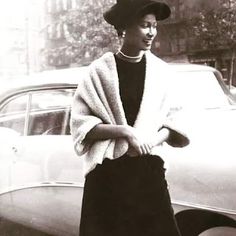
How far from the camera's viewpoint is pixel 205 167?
138 centimetres

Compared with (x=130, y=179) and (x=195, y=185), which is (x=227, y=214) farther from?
(x=130, y=179)

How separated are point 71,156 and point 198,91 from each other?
1.73 ft

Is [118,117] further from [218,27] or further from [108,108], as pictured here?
[218,27]

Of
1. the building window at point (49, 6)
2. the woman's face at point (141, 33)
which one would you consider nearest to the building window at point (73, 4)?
the building window at point (49, 6)

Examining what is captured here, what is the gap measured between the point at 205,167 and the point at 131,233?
0.95 ft

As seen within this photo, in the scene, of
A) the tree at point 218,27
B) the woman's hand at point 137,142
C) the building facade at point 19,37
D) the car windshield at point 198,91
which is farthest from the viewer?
the building facade at point 19,37

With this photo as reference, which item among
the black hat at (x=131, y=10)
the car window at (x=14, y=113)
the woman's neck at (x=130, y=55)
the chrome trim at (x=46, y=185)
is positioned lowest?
the chrome trim at (x=46, y=185)

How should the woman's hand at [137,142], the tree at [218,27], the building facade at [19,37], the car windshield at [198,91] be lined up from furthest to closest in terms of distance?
the building facade at [19,37] → the car windshield at [198,91] → the tree at [218,27] → the woman's hand at [137,142]

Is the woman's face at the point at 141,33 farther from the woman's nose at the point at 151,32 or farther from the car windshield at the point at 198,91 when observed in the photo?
the car windshield at the point at 198,91

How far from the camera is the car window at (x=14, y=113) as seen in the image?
1.96 metres

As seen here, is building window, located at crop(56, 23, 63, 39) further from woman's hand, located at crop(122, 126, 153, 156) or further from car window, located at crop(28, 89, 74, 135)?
woman's hand, located at crop(122, 126, 153, 156)

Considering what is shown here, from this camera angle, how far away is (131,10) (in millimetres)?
1322

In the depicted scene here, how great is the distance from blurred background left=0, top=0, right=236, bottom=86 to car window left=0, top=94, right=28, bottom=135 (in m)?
0.14

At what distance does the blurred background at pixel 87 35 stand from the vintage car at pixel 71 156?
8 centimetres
